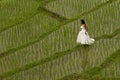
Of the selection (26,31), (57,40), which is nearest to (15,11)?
(26,31)

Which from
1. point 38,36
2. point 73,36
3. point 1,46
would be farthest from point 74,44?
point 1,46

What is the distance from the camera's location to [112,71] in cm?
756

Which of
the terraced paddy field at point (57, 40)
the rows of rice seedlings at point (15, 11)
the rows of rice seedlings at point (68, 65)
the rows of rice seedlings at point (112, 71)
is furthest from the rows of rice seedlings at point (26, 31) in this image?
the rows of rice seedlings at point (112, 71)

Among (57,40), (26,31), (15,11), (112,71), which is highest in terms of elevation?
(15,11)

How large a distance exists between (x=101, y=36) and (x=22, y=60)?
6.68 feet

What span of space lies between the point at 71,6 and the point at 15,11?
5.08ft

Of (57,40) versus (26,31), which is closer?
(57,40)

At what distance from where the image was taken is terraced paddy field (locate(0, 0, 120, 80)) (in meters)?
7.78

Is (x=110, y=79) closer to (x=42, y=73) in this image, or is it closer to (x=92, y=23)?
(x=42, y=73)

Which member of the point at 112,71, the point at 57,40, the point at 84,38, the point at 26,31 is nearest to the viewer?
the point at 112,71

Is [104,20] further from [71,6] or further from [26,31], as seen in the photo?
[26,31]

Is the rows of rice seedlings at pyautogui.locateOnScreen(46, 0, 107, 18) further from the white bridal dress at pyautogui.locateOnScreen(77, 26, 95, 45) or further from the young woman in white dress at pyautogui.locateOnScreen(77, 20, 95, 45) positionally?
the white bridal dress at pyautogui.locateOnScreen(77, 26, 95, 45)

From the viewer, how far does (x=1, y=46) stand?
8914 millimetres

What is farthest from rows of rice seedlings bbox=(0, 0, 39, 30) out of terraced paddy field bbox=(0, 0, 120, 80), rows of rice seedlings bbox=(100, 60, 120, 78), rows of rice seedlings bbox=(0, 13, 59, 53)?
rows of rice seedlings bbox=(100, 60, 120, 78)
